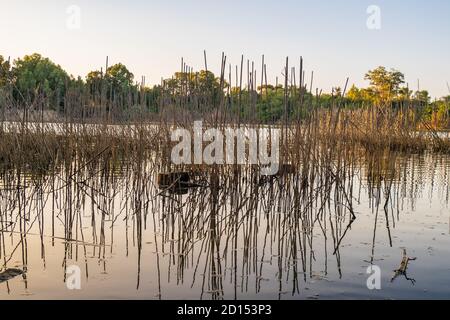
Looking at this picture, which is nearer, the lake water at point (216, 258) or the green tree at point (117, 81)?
the lake water at point (216, 258)

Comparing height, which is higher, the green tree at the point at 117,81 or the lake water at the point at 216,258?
the green tree at the point at 117,81

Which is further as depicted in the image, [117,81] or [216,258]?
[117,81]

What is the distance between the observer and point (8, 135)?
8.75 m

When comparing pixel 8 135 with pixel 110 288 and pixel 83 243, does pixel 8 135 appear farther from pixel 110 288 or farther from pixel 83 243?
pixel 110 288

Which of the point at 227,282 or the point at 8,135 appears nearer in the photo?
the point at 227,282

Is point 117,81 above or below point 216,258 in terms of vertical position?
above

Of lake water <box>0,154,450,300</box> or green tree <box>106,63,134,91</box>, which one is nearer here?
lake water <box>0,154,450,300</box>

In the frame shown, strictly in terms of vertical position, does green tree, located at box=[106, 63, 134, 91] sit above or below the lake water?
above

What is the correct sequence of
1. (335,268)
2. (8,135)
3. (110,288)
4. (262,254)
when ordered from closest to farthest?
1. (110,288)
2. (335,268)
3. (262,254)
4. (8,135)

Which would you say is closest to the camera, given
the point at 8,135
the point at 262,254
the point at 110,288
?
the point at 110,288
